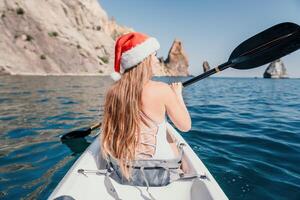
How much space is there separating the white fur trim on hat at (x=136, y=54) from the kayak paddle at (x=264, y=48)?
2.20 metres

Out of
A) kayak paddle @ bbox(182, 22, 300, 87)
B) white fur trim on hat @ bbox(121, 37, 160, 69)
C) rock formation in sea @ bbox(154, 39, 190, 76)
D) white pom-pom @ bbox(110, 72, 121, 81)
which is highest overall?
rock formation in sea @ bbox(154, 39, 190, 76)

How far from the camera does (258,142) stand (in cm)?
607

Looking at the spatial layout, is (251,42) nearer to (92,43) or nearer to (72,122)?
Answer: (72,122)

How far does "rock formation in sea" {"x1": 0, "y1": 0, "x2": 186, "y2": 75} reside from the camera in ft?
126

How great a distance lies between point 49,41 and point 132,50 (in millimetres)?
45189

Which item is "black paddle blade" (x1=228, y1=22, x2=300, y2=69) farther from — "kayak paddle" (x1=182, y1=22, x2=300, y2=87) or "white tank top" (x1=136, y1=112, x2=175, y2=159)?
"white tank top" (x1=136, y1=112, x2=175, y2=159)

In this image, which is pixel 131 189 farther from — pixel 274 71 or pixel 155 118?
pixel 274 71

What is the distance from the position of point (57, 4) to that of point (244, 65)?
172 ft

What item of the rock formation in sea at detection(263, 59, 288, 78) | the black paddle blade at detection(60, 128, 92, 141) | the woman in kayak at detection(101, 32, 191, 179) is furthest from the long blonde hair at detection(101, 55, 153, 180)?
the rock formation in sea at detection(263, 59, 288, 78)

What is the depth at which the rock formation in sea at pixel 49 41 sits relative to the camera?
38.5m

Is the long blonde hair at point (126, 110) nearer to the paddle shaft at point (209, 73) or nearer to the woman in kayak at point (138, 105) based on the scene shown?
the woman in kayak at point (138, 105)

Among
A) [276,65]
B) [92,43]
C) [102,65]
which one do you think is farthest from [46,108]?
[276,65]

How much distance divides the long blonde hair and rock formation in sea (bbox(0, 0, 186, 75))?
36.0m

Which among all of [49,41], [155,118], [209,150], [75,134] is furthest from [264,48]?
[49,41]
